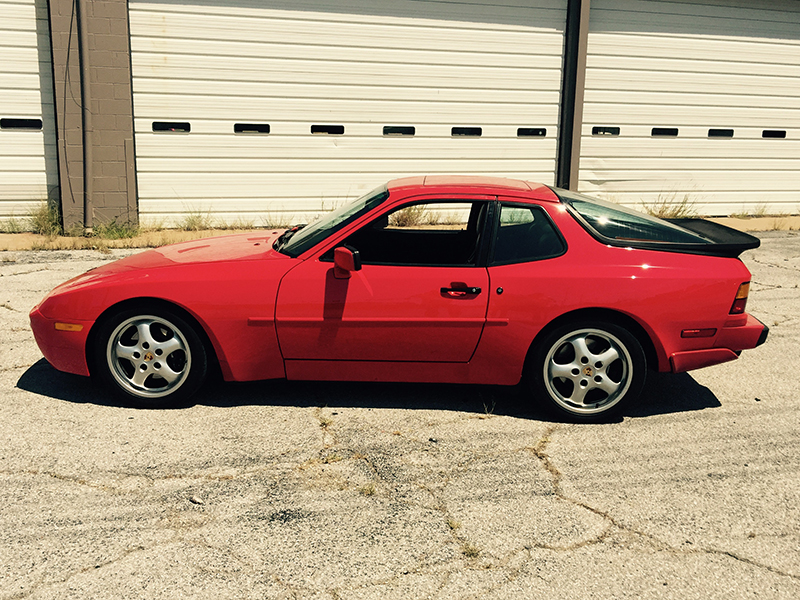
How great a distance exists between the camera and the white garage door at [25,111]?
9.89 meters

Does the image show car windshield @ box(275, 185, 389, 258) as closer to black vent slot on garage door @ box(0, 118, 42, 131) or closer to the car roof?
the car roof

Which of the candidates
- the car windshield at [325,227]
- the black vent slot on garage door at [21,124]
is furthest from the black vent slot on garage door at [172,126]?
the car windshield at [325,227]

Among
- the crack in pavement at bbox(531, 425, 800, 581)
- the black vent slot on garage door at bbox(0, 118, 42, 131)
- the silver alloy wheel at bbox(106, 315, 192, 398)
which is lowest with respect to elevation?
the crack in pavement at bbox(531, 425, 800, 581)

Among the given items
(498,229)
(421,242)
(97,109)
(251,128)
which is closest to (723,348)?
(498,229)

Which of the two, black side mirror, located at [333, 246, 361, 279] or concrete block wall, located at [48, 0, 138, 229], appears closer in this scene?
black side mirror, located at [333, 246, 361, 279]

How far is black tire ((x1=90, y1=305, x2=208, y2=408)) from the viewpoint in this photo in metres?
4.43

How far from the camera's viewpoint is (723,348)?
14.7 feet

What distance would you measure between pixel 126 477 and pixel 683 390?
349 centimetres

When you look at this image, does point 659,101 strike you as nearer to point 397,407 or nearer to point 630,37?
point 630,37

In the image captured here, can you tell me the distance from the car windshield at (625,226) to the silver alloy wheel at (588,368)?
63 cm

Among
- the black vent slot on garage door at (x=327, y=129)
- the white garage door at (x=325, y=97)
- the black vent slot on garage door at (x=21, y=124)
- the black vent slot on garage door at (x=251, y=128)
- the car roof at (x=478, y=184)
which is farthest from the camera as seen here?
the black vent slot on garage door at (x=327, y=129)

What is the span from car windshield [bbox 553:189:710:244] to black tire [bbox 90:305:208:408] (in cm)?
242

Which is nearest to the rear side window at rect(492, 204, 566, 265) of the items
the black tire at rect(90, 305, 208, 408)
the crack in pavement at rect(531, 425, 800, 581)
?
the crack in pavement at rect(531, 425, 800, 581)

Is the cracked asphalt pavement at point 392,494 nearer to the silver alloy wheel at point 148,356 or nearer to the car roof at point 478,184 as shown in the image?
the silver alloy wheel at point 148,356
